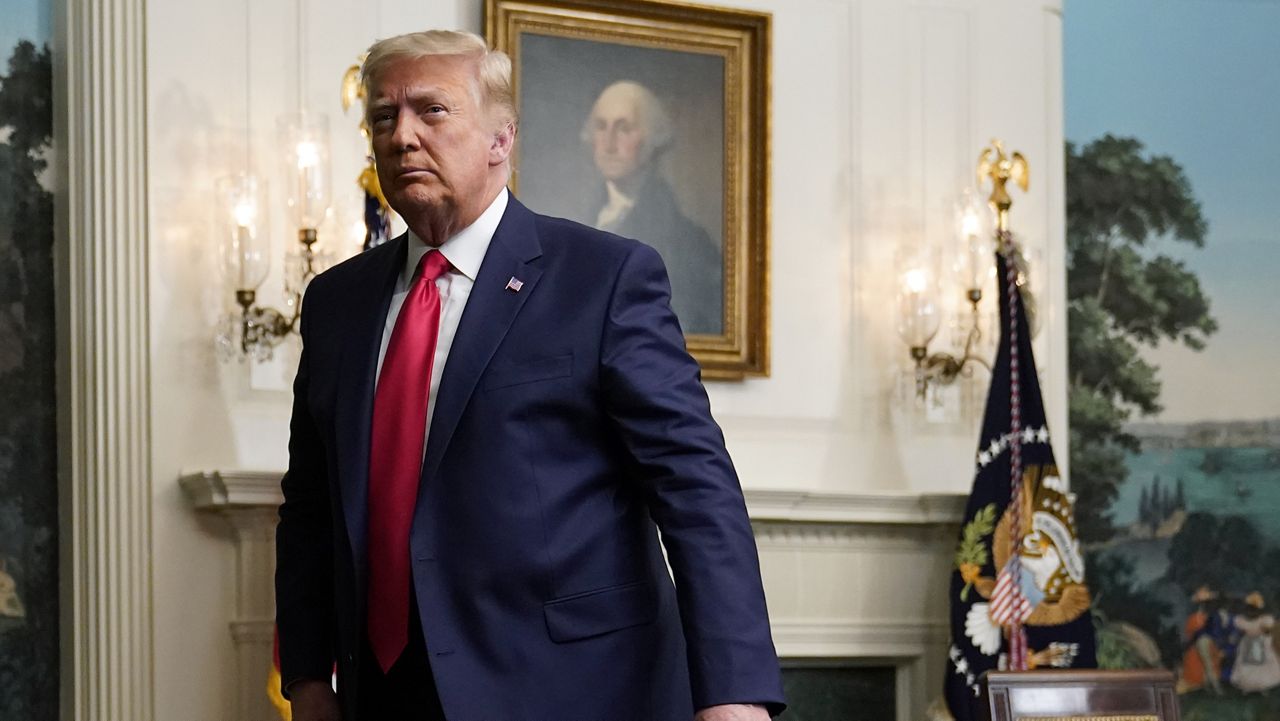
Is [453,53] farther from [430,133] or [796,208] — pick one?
[796,208]

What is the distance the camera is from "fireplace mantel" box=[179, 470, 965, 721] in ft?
17.5

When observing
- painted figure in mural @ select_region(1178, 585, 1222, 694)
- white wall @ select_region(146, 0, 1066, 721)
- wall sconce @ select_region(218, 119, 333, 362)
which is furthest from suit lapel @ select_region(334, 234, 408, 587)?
painted figure in mural @ select_region(1178, 585, 1222, 694)

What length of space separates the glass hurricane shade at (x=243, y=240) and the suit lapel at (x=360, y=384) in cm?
196

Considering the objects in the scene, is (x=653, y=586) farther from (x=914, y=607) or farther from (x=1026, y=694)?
(x=914, y=607)

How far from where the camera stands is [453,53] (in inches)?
104

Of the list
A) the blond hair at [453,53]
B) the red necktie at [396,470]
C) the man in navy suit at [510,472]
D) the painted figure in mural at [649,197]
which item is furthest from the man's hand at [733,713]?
the painted figure in mural at [649,197]

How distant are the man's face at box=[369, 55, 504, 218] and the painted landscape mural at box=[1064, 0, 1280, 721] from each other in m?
4.43

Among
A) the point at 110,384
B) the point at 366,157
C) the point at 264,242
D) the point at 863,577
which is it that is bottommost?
the point at 863,577

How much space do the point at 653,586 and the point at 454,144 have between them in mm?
739

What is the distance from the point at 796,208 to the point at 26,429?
2.48 meters

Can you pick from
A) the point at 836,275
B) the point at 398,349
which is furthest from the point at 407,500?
the point at 836,275

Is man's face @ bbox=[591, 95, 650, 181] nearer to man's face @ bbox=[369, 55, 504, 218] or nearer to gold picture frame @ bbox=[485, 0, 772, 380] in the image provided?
gold picture frame @ bbox=[485, 0, 772, 380]

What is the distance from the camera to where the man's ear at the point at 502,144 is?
2.71m

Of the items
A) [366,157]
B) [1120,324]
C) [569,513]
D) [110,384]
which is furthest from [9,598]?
[1120,324]
